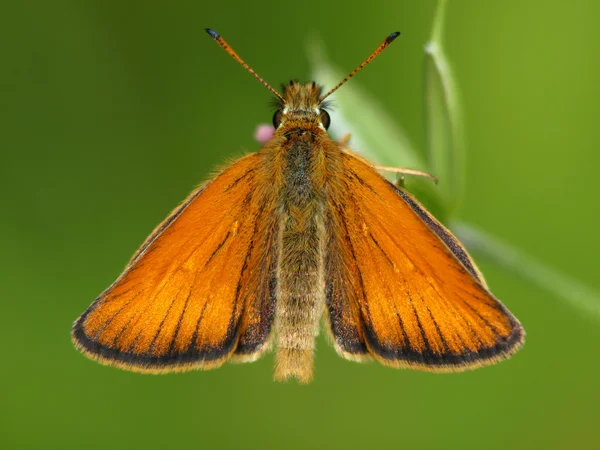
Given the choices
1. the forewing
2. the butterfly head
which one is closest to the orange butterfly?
the forewing

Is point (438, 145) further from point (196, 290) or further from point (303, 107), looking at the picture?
point (196, 290)

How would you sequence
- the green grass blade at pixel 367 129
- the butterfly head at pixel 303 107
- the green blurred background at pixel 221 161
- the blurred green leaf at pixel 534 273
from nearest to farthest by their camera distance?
the blurred green leaf at pixel 534 273 → the butterfly head at pixel 303 107 → the green grass blade at pixel 367 129 → the green blurred background at pixel 221 161

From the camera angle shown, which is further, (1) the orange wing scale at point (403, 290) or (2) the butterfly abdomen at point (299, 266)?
(2) the butterfly abdomen at point (299, 266)

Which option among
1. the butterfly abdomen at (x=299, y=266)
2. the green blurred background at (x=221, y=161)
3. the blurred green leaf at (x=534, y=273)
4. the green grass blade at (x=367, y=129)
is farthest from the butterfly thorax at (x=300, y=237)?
the green blurred background at (x=221, y=161)

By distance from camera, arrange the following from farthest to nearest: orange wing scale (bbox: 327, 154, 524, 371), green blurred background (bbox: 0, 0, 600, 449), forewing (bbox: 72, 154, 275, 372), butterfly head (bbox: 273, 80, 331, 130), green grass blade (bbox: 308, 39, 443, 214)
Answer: green blurred background (bbox: 0, 0, 600, 449)
green grass blade (bbox: 308, 39, 443, 214)
butterfly head (bbox: 273, 80, 331, 130)
forewing (bbox: 72, 154, 275, 372)
orange wing scale (bbox: 327, 154, 524, 371)

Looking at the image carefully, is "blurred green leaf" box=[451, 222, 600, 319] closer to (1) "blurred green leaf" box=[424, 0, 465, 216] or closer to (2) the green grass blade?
(1) "blurred green leaf" box=[424, 0, 465, 216]

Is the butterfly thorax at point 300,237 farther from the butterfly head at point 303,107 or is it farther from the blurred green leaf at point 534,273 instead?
the blurred green leaf at point 534,273

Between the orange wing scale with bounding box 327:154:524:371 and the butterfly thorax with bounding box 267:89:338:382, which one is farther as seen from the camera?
the butterfly thorax with bounding box 267:89:338:382

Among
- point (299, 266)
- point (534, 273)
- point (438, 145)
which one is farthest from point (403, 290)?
point (438, 145)
